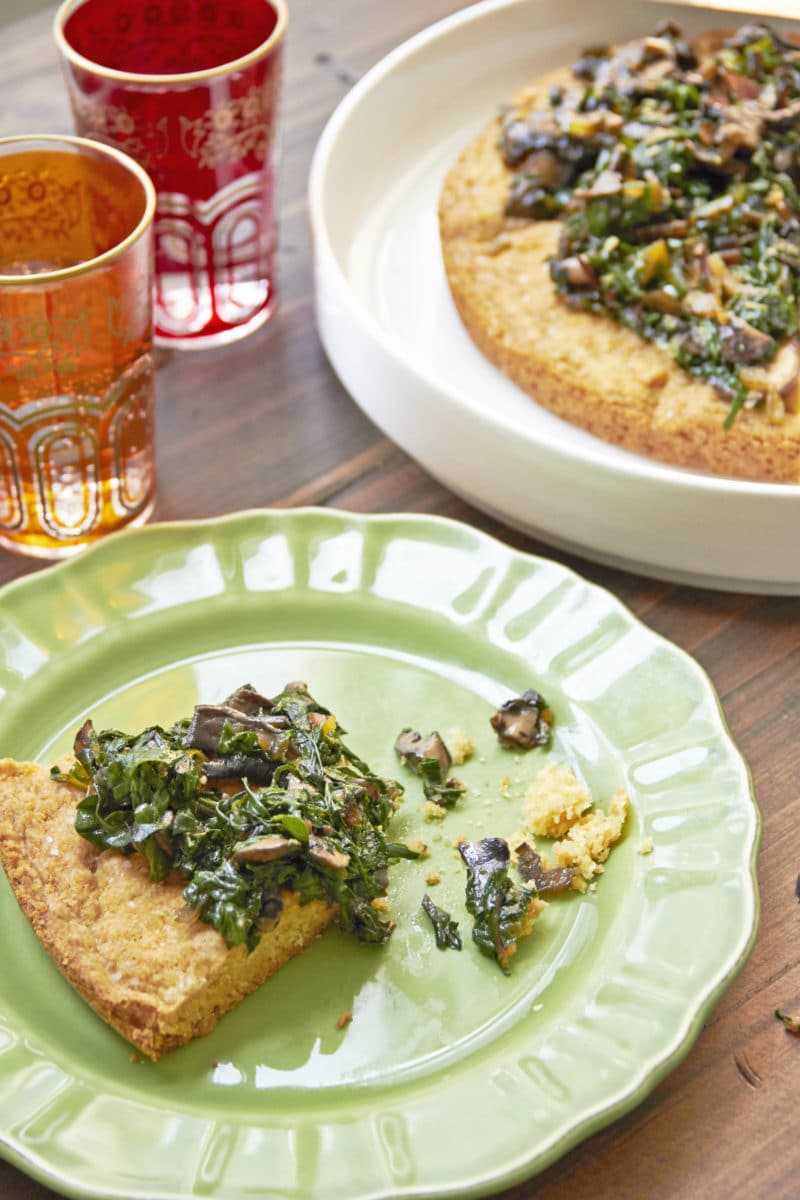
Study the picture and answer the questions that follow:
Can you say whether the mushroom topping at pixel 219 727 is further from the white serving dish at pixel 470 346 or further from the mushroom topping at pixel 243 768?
the white serving dish at pixel 470 346

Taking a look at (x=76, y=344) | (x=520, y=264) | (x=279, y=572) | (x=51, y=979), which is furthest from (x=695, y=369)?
(x=51, y=979)

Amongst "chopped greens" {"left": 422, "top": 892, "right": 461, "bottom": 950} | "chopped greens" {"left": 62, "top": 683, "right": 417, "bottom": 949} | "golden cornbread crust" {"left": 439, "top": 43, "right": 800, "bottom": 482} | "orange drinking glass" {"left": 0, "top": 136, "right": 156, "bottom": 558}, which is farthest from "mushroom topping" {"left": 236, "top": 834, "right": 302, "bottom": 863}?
"golden cornbread crust" {"left": 439, "top": 43, "right": 800, "bottom": 482}

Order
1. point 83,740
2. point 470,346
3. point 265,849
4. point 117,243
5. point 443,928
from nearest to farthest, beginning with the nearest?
point 265,849, point 443,928, point 83,740, point 117,243, point 470,346

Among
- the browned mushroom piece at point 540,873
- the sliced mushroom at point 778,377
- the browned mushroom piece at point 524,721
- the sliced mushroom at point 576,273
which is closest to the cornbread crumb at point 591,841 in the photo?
the browned mushroom piece at point 540,873

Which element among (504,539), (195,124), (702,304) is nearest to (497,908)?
(504,539)

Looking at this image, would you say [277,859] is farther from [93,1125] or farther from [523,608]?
[523,608]

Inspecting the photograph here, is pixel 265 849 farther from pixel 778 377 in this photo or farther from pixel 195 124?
pixel 195 124
